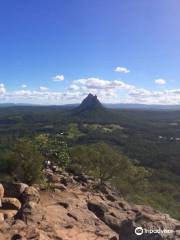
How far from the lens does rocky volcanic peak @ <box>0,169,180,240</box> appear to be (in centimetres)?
2284

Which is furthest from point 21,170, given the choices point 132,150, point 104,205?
point 132,150

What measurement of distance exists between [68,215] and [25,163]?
8.57m

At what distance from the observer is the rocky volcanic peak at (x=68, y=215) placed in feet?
74.9

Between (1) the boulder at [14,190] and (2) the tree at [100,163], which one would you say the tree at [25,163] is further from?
(2) the tree at [100,163]

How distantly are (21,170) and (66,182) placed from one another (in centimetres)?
578

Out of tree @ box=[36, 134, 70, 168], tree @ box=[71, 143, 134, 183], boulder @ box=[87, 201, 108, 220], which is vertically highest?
tree @ box=[36, 134, 70, 168]

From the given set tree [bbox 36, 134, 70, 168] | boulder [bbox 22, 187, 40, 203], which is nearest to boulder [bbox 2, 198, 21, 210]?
boulder [bbox 22, 187, 40, 203]

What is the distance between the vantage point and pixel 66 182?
4122 centimetres

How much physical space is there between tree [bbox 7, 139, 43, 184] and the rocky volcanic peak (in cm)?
165

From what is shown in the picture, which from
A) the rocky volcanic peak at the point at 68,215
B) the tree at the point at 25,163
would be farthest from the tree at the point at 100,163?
the tree at the point at 25,163

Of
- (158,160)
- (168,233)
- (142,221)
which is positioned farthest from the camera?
(158,160)

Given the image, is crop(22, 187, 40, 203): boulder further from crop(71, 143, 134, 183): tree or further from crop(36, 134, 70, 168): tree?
crop(71, 143, 134, 183): tree

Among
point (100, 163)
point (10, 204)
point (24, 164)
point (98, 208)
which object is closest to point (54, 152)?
point (100, 163)

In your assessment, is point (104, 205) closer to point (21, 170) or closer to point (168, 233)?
point (21, 170)
